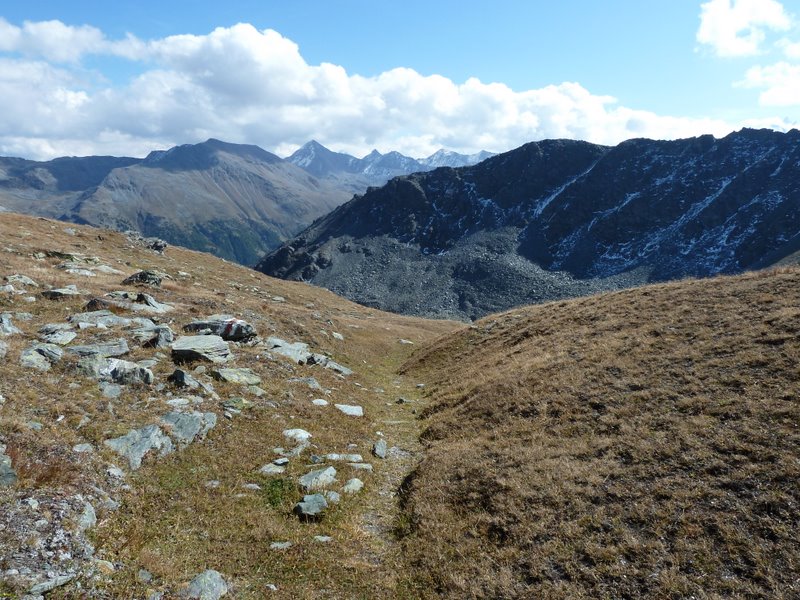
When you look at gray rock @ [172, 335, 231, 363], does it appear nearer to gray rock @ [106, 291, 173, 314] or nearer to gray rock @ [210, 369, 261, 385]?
gray rock @ [210, 369, 261, 385]

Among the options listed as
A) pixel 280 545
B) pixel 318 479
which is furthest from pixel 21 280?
pixel 280 545

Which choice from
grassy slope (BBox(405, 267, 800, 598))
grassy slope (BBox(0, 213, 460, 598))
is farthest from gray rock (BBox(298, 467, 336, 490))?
grassy slope (BBox(405, 267, 800, 598))

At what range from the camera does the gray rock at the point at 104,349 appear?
17341 mm

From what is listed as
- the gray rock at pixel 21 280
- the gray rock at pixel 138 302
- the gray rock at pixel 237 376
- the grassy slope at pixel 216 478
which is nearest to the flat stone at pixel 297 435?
the grassy slope at pixel 216 478

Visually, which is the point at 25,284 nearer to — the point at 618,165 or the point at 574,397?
the point at 574,397

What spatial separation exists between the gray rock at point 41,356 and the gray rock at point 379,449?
39.0 ft

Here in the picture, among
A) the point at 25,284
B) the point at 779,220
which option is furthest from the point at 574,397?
the point at 779,220

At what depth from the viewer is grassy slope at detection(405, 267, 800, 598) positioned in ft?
31.9

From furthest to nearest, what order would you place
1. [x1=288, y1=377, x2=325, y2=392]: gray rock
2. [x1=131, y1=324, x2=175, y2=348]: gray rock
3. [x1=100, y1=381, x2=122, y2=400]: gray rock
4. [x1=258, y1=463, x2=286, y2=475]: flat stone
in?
[x1=288, y1=377, x2=325, y2=392]: gray rock → [x1=131, y1=324, x2=175, y2=348]: gray rock → [x1=100, y1=381, x2=122, y2=400]: gray rock → [x1=258, y1=463, x2=286, y2=475]: flat stone

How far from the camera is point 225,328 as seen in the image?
964 inches

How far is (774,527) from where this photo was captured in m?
9.74

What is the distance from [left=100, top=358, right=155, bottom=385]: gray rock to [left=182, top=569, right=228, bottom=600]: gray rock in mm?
9052

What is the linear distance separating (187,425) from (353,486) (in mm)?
5796

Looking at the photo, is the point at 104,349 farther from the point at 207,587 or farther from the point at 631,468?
the point at 631,468
